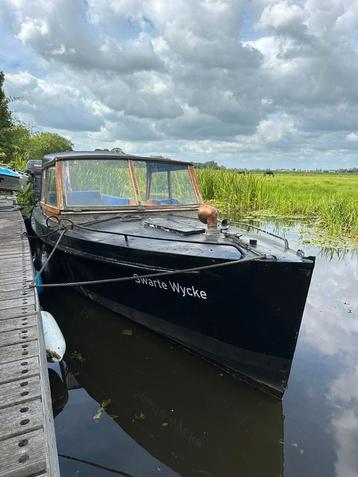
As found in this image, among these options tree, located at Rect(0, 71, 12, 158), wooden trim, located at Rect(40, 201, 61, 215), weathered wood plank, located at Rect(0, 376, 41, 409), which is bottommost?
weathered wood plank, located at Rect(0, 376, 41, 409)

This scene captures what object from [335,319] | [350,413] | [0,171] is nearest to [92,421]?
[350,413]

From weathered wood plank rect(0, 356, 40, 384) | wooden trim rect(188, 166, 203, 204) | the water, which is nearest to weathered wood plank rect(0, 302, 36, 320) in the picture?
weathered wood plank rect(0, 356, 40, 384)

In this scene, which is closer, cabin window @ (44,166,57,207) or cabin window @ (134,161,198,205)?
cabin window @ (44,166,57,207)

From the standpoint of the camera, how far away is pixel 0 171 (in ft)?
41.1

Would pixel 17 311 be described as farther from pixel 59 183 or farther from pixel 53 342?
pixel 59 183

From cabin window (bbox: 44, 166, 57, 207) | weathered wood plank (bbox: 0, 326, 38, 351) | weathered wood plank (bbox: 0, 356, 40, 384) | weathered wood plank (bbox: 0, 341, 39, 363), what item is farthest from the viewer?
cabin window (bbox: 44, 166, 57, 207)

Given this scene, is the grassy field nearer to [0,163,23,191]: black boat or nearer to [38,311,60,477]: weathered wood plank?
[0,163,23,191]: black boat

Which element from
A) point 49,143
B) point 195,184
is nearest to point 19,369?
point 195,184

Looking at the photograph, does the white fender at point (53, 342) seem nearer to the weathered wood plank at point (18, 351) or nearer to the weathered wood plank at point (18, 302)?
the weathered wood plank at point (18, 302)

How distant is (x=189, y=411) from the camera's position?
3809 millimetres

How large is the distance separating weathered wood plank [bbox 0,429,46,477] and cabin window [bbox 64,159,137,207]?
3.99m

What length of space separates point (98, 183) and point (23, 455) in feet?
14.6

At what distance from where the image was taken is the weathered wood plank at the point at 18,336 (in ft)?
10.1

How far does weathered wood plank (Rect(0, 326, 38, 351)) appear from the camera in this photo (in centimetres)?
308
